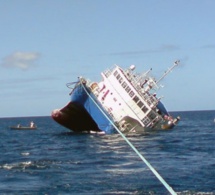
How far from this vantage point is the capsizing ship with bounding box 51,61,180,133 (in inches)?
2132

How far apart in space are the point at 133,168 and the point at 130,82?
92.6ft

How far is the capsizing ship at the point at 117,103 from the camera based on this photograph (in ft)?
178

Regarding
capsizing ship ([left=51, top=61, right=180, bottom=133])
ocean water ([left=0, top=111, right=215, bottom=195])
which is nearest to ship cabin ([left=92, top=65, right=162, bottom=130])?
capsizing ship ([left=51, top=61, right=180, bottom=133])

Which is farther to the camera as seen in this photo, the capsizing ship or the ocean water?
the capsizing ship

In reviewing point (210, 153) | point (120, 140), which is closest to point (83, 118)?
point (120, 140)

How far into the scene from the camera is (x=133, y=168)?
93.2ft

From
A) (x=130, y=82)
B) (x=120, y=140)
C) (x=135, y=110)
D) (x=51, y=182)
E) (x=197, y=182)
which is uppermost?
(x=130, y=82)

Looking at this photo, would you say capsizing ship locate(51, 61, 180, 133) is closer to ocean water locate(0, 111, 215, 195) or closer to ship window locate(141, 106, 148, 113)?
ship window locate(141, 106, 148, 113)

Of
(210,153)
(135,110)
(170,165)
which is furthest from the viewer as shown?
(135,110)

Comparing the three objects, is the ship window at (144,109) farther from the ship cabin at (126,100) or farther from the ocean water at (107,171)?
the ocean water at (107,171)

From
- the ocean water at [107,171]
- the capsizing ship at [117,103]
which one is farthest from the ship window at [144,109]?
the ocean water at [107,171]

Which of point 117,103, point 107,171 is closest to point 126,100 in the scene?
point 117,103

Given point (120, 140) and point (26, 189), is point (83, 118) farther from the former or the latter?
point (26, 189)

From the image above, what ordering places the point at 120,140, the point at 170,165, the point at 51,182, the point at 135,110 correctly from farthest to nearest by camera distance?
the point at 135,110
the point at 120,140
the point at 170,165
the point at 51,182
